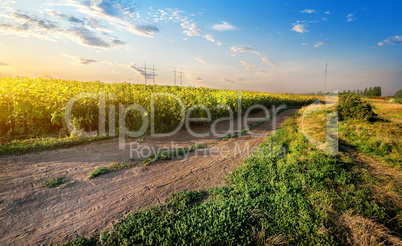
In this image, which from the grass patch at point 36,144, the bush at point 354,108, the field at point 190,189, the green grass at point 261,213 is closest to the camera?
the green grass at point 261,213

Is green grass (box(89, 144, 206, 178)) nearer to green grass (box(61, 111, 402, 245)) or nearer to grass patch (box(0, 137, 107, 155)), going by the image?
green grass (box(61, 111, 402, 245))

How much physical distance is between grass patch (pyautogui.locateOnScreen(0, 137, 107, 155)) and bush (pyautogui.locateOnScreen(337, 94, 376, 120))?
1266 cm

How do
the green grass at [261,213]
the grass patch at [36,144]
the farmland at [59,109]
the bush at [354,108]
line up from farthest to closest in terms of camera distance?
the bush at [354,108] < the farmland at [59,109] < the grass patch at [36,144] < the green grass at [261,213]

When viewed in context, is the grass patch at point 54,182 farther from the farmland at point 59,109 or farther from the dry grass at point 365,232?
the dry grass at point 365,232

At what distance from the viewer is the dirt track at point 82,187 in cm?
308

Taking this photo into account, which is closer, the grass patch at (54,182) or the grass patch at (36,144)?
the grass patch at (54,182)

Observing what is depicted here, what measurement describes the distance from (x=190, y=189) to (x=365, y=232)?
9.70ft

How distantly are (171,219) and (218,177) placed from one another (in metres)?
1.92

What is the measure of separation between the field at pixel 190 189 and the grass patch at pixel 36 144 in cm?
4

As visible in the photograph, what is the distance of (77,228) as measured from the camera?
3.04m

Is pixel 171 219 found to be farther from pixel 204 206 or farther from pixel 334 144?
pixel 334 144

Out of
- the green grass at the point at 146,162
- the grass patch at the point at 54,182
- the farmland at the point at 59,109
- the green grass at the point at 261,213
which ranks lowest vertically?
the green grass at the point at 261,213

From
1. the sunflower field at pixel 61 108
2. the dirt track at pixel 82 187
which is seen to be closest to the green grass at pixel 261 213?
the dirt track at pixel 82 187

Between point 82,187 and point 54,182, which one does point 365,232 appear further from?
point 54,182
